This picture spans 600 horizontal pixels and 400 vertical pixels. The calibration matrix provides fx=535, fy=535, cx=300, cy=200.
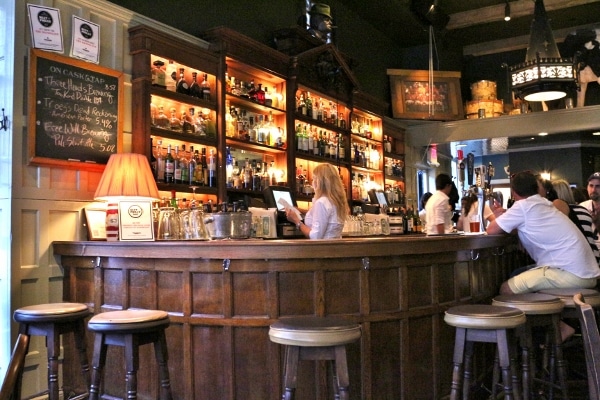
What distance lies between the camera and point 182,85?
4453mm

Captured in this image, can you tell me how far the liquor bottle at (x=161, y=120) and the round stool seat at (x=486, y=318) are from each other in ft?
8.96

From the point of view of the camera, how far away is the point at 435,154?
925cm

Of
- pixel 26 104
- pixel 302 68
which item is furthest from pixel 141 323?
pixel 302 68

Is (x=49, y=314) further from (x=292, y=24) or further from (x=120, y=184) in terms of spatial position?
(x=292, y=24)

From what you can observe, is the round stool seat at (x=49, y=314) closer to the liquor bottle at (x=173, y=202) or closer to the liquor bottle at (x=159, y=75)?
the liquor bottle at (x=173, y=202)

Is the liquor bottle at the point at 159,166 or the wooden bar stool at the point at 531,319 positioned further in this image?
the liquor bottle at the point at 159,166

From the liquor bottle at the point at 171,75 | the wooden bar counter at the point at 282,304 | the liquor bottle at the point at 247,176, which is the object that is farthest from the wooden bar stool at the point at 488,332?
the liquor bottle at the point at 171,75

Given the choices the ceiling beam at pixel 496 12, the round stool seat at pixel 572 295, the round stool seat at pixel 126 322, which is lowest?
the round stool seat at pixel 572 295

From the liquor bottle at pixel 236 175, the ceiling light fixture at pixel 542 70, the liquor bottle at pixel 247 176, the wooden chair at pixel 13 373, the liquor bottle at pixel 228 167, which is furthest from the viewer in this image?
the ceiling light fixture at pixel 542 70

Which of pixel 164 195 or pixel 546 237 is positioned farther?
pixel 164 195

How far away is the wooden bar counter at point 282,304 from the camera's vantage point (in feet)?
9.14

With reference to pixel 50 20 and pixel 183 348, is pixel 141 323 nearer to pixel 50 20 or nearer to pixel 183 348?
pixel 183 348

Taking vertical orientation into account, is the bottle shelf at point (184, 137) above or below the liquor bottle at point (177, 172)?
above

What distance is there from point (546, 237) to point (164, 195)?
9.35 feet
